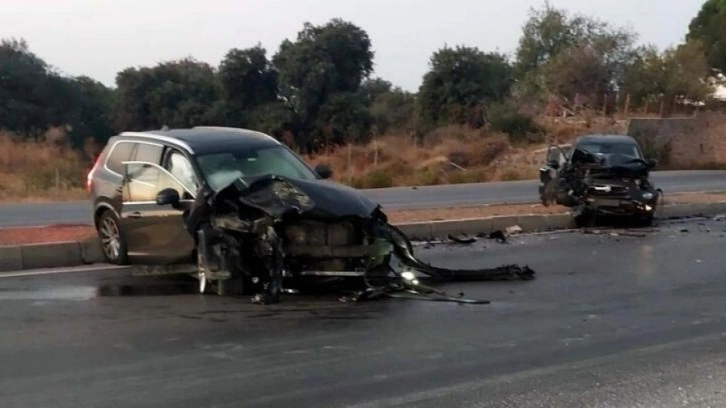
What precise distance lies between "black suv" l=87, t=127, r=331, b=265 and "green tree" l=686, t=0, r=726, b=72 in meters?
68.5

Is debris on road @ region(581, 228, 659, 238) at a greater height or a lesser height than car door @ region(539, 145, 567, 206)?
lesser

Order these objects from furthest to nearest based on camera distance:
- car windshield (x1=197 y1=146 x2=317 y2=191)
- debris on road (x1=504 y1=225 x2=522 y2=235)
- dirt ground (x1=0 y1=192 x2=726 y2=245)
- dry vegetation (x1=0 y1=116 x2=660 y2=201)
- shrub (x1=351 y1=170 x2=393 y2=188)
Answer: shrub (x1=351 y1=170 x2=393 y2=188)
dry vegetation (x1=0 y1=116 x2=660 y2=201)
debris on road (x1=504 y1=225 x2=522 y2=235)
dirt ground (x1=0 y1=192 x2=726 y2=245)
car windshield (x1=197 y1=146 x2=317 y2=191)

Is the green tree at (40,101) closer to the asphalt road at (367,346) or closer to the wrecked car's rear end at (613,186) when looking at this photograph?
the wrecked car's rear end at (613,186)

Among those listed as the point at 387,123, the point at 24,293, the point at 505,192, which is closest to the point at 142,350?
the point at 24,293

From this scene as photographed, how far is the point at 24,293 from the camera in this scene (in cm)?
1066

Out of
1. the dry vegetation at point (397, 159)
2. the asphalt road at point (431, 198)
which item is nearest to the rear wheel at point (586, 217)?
the asphalt road at point (431, 198)

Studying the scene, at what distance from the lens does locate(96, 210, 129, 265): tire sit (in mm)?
12242

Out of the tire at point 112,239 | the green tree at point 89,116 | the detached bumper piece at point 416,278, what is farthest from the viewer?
the green tree at point 89,116

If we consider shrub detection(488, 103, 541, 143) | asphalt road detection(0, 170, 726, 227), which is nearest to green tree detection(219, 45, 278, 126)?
shrub detection(488, 103, 541, 143)

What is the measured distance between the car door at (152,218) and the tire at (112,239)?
0.12 meters

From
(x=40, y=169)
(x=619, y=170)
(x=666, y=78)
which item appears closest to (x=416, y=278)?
(x=619, y=170)

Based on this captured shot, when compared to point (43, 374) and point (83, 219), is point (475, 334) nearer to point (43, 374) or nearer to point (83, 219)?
point (43, 374)

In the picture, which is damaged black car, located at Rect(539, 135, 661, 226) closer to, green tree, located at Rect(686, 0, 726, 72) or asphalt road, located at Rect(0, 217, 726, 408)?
asphalt road, located at Rect(0, 217, 726, 408)

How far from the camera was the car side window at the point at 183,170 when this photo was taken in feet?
37.0
